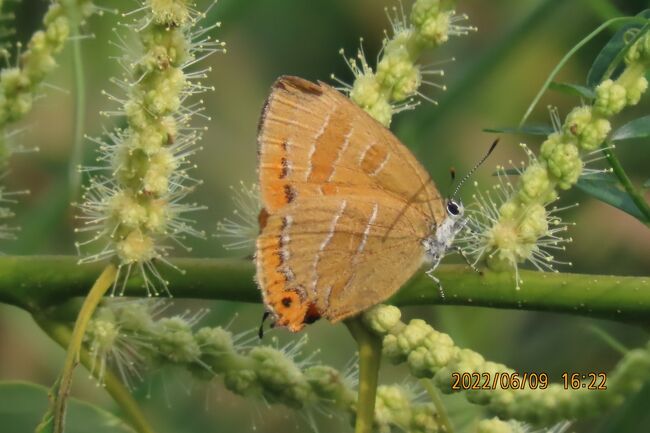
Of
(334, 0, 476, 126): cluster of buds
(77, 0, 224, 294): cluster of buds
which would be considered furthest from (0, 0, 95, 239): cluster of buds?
(334, 0, 476, 126): cluster of buds

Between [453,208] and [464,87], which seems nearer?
[453,208]

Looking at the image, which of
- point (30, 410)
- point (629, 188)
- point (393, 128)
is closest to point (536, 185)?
point (629, 188)

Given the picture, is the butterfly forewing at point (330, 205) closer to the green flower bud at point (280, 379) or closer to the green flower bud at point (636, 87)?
the green flower bud at point (280, 379)

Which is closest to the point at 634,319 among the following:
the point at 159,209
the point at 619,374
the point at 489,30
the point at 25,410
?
the point at 619,374

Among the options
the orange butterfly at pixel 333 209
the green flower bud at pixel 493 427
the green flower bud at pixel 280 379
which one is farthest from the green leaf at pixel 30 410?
the green flower bud at pixel 493 427

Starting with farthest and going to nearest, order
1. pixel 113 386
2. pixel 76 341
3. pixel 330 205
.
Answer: pixel 330 205 < pixel 113 386 < pixel 76 341

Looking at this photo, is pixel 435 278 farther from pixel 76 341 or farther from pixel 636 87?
pixel 76 341

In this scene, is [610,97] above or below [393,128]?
above

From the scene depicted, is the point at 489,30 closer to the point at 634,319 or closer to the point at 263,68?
the point at 263,68
